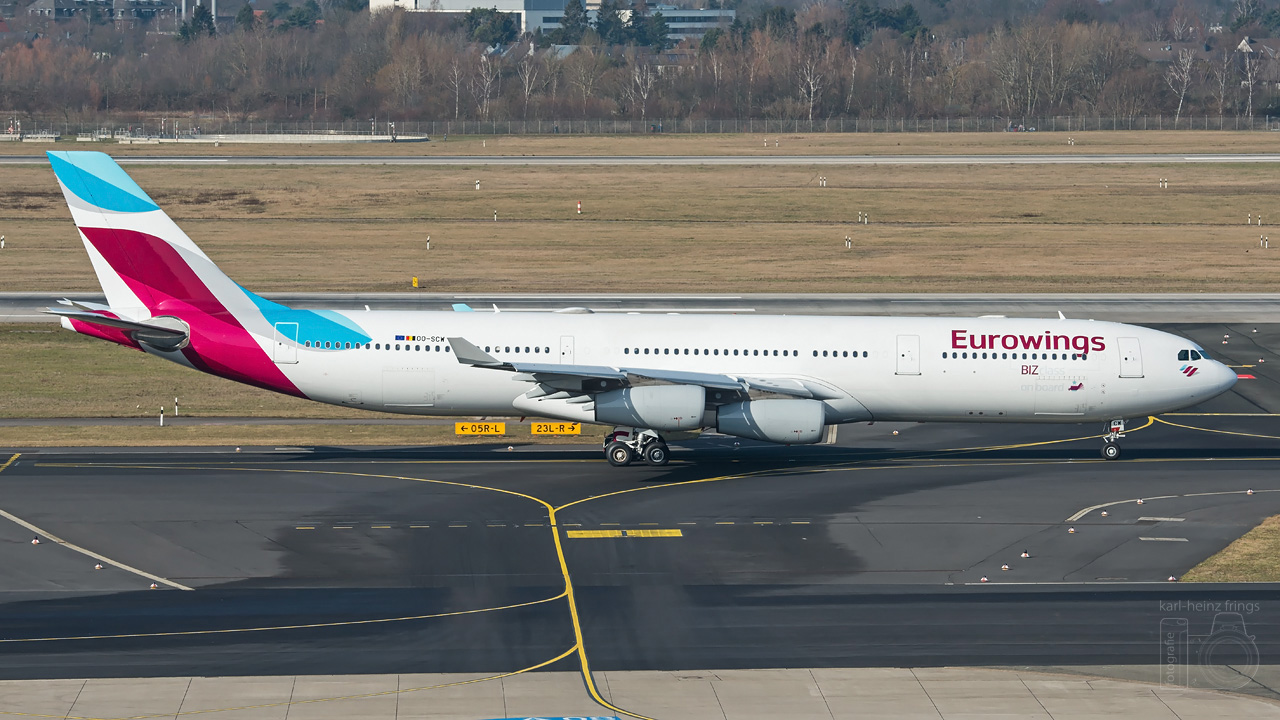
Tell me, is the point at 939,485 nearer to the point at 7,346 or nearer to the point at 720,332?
the point at 720,332

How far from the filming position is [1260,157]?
126m

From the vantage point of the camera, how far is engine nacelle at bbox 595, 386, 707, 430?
3806 centimetres

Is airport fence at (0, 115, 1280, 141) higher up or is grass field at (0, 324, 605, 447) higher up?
airport fence at (0, 115, 1280, 141)

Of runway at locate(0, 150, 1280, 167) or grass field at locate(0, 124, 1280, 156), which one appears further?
grass field at locate(0, 124, 1280, 156)

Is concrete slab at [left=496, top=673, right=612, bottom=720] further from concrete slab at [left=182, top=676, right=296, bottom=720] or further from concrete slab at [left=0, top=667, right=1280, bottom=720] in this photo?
concrete slab at [left=182, top=676, right=296, bottom=720]

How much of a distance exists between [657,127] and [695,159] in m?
40.5

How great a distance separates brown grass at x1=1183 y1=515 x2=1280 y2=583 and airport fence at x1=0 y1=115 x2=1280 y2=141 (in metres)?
134

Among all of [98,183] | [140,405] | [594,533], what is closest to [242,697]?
[594,533]

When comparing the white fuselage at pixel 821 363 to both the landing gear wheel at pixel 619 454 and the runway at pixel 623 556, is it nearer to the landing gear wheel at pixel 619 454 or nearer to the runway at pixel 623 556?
the runway at pixel 623 556

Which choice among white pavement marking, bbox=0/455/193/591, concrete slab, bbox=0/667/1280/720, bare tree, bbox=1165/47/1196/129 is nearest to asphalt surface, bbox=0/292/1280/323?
white pavement marking, bbox=0/455/193/591

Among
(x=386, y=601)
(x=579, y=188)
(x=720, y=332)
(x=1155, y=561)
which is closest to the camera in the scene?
(x=386, y=601)

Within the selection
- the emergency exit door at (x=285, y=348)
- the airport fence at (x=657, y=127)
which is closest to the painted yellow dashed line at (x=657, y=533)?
the emergency exit door at (x=285, y=348)

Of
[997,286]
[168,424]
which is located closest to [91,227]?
[168,424]

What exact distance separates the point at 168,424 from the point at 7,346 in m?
15.7
